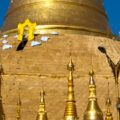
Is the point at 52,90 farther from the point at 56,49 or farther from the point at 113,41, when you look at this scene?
the point at 113,41

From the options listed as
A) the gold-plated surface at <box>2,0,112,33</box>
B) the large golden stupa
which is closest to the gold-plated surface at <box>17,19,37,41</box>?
the large golden stupa

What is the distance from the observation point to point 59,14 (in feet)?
76.7

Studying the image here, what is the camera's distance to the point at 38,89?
727 inches

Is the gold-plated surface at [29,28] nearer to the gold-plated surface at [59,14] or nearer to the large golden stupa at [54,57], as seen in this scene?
the large golden stupa at [54,57]

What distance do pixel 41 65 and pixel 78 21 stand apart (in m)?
5.33

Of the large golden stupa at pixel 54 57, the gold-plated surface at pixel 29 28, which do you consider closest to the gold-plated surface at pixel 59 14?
the large golden stupa at pixel 54 57

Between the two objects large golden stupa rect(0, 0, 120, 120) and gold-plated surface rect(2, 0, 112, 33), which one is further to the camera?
gold-plated surface rect(2, 0, 112, 33)

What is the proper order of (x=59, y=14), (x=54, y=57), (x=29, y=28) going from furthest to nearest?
(x=59, y=14) → (x=29, y=28) → (x=54, y=57)

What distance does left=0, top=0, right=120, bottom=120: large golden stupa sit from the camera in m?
17.9

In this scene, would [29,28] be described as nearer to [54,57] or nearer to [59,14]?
[59,14]

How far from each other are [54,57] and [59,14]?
4482 millimetres

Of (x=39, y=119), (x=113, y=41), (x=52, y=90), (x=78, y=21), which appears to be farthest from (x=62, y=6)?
(x=39, y=119)

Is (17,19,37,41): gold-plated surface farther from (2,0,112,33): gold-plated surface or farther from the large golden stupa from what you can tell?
(2,0,112,33): gold-plated surface

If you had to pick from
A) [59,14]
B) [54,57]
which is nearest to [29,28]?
[59,14]
